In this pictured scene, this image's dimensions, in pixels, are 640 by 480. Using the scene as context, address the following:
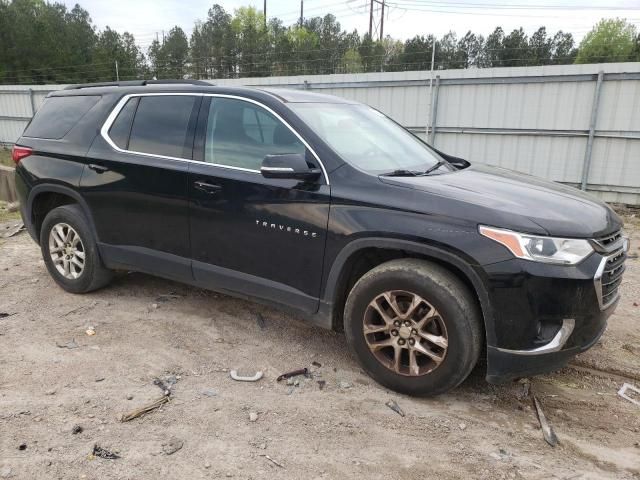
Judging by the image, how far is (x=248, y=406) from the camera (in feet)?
9.87

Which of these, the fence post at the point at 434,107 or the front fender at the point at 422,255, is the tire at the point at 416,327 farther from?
the fence post at the point at 434,107

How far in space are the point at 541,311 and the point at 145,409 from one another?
7.62ft

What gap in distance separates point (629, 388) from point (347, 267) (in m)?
2.07

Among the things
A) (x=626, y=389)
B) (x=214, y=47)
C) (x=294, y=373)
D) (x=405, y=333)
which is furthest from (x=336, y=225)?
(x=214, y=47)

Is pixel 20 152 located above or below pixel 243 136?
below

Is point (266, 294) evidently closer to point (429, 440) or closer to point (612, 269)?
point (429, 440)

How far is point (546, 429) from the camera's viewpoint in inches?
111

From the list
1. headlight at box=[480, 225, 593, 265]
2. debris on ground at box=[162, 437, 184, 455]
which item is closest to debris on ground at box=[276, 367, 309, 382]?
debris on ground at box=[162, 437, 184, 455]

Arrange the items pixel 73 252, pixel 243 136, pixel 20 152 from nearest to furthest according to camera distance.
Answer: pixel 243 136 < pixel 73 252 < pixel 20 152

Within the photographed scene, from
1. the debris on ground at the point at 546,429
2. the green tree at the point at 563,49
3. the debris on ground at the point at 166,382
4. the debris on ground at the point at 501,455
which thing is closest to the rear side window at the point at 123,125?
the debris on ground at the point at 166,382

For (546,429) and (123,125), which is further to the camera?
(123,125)

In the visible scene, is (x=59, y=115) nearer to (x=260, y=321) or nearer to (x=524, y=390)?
(x=260, y=321)

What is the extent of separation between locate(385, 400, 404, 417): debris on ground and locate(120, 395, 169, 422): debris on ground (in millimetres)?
1362

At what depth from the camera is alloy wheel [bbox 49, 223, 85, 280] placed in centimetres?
451
